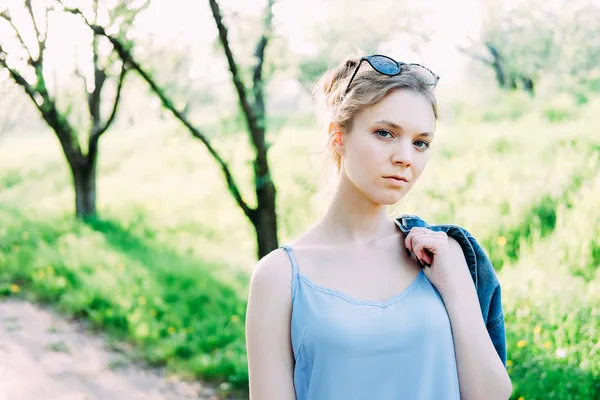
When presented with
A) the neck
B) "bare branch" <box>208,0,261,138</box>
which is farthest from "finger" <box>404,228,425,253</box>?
"bare branch" <box>208,0,261,138</box>

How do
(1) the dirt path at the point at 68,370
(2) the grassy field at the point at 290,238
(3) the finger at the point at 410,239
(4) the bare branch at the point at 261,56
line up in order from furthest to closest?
(4) the bare branch at the point at 261,56, (1) the dirt path at the point at 68,370, (2) the grassy field at the point at 290,238, (3) the finger at the point at 410,239

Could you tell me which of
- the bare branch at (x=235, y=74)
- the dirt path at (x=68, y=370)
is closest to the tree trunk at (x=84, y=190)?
the dirt path at (x=68, y=370)

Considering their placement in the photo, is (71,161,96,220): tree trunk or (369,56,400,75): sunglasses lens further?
(71,161,96,220): tree trunk

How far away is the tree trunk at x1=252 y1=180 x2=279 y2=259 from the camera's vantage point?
17.9 feet

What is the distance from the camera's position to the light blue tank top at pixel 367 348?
5.57ft

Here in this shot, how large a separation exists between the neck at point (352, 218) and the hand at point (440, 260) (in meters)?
0.12

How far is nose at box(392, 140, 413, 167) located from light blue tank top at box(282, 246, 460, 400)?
390 millimetres

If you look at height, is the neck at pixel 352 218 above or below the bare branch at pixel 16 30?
below

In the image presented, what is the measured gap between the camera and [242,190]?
35.9 ft

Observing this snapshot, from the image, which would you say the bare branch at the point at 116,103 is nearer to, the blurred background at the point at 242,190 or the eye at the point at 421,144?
the blurred background at the point at 242,190

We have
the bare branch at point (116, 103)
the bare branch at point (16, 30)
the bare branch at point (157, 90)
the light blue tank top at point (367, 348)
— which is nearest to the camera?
the light blue tank top at point (367, 348)

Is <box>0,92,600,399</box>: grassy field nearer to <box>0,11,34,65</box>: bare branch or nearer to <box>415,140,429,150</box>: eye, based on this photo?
<box>415,140,429,150</box>: eye

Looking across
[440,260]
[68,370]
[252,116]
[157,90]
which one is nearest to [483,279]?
[440,260]

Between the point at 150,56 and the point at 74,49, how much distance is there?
2.32 meters
